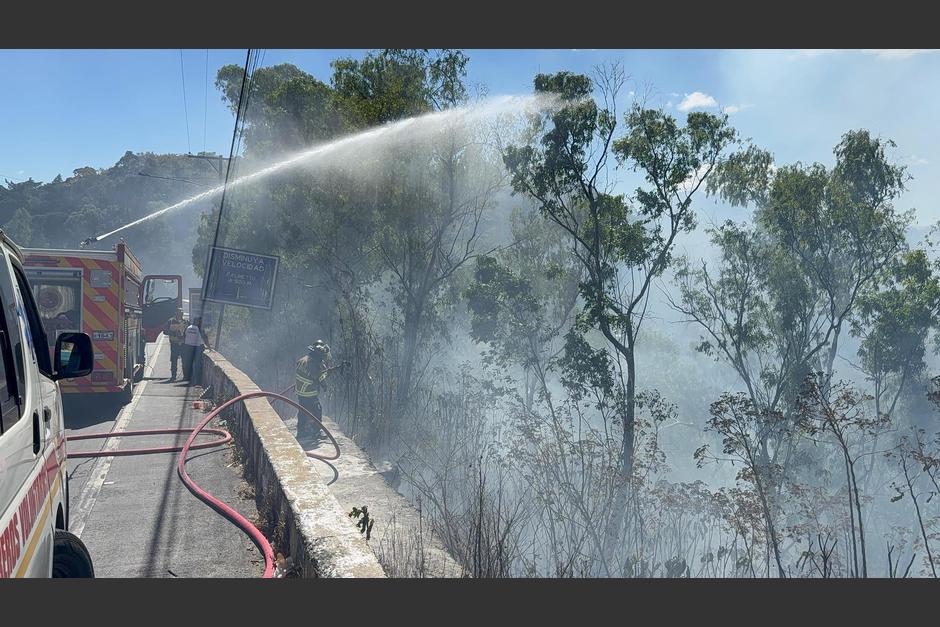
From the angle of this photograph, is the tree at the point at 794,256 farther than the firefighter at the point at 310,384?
Yes

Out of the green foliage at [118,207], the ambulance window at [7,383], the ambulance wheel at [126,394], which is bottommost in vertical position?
the ambulance window at [7,383]

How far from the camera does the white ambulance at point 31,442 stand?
7.98ft

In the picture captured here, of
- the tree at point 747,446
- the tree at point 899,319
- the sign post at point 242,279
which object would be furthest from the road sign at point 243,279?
the tree at point 899,319

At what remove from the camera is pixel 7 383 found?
2.70 m

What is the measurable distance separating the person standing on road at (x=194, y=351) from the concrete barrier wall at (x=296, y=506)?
8370mm

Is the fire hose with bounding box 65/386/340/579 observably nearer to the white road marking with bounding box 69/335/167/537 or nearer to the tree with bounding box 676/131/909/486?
the white road marking with bounding box 69/335/167/537

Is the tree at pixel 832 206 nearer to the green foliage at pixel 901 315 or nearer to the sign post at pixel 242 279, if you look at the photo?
the green foliage at pixel 901 315

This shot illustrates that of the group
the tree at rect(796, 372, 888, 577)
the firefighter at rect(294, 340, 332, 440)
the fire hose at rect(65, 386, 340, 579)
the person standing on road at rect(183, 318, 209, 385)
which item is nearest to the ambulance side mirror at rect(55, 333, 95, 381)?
the fire hose at rect(65, 386, 340, 579)

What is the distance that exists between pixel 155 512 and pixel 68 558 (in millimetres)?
3379

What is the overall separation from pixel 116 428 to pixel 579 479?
11255 millimetres

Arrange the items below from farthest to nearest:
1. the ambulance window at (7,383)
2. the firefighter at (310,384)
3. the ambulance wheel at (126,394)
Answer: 1. the ambulance wheel at (126,394)
2. the firefighter at (310,384)
3. the ambulance window at (7,383)

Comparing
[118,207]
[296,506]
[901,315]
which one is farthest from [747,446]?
[118,207]

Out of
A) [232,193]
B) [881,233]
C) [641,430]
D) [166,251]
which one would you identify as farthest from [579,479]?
[166,251]

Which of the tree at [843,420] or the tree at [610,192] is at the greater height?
the tree at [610,192]
